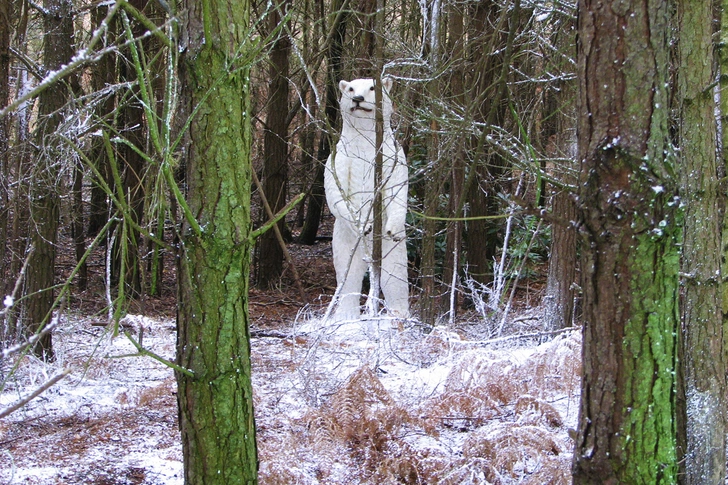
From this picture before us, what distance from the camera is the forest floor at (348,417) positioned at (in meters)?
3.62

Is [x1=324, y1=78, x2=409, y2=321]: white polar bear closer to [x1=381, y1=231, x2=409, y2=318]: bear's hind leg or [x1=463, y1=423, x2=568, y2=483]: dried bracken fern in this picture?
[x1=381, y1=231, x2=409, y2=318]: bear's hind leg

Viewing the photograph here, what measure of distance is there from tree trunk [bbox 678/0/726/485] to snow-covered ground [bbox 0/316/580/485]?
2.33 feet

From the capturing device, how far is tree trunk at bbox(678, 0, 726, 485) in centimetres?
281

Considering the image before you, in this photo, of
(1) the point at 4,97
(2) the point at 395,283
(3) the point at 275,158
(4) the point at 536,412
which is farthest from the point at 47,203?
(3) the point at 275,158

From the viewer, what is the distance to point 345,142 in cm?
683

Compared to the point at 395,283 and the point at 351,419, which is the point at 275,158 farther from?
the point at 351,419

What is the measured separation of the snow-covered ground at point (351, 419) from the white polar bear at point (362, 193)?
1.59 meters

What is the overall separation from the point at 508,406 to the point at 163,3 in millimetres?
3249

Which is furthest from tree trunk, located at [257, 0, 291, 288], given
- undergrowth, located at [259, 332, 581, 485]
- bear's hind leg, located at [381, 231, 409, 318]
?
undergrowth, located at [259, 332, 581, 485]

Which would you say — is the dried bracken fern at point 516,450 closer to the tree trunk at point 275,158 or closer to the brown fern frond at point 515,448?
the brown fern frond at point 515,448

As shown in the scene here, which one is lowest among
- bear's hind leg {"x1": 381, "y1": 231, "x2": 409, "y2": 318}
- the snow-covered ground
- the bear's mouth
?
the snow-covered ground

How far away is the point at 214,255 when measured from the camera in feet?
7.83

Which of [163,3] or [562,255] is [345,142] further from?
[163,3]

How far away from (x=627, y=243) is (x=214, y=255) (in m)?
1.34
